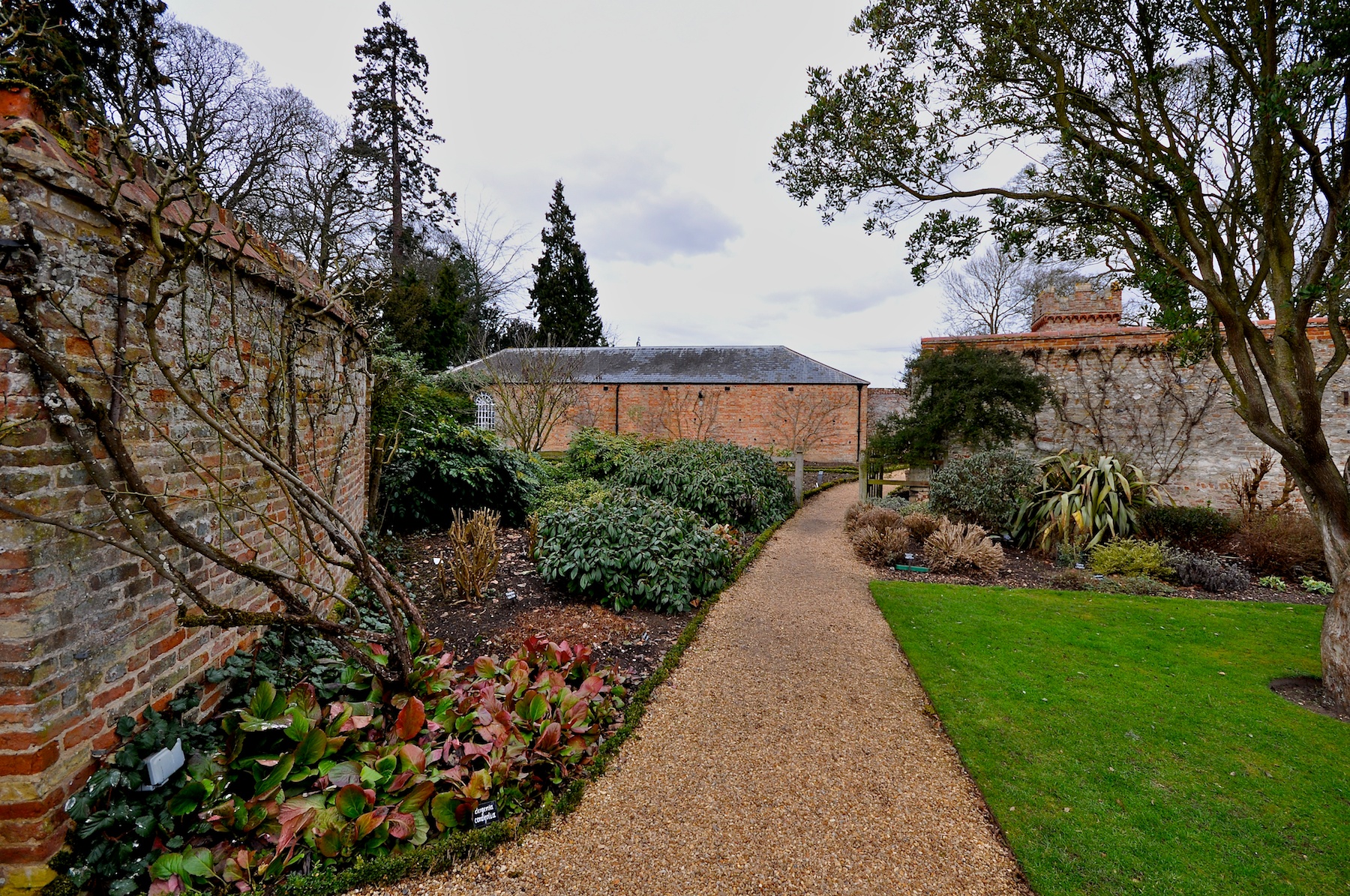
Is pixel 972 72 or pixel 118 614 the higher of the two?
pixel 972 72

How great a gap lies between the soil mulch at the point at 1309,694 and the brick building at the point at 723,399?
1460 centimetres

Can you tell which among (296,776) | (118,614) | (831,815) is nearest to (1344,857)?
(831,815)

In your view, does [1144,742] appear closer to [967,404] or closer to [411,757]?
[411,757]

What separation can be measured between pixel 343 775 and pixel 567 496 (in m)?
5.03

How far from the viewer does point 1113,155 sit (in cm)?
401

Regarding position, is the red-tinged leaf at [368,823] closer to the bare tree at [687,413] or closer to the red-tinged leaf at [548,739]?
the red-tinged leaf at [548,739]

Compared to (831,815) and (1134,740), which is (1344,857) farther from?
A: (831,815)

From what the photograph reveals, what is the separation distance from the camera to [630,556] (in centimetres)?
→ 537

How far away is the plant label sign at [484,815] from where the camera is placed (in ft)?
7.97

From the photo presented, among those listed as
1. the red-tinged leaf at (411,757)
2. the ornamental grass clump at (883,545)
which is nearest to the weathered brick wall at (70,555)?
the red-tinged leaf at (411,757)

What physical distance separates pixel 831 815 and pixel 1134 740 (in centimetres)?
220

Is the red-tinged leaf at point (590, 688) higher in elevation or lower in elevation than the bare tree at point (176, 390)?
lower

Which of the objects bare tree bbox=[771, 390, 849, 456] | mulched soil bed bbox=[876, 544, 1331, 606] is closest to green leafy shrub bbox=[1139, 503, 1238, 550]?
mulched soil bed bbox=[876, 544, 1331, 606]

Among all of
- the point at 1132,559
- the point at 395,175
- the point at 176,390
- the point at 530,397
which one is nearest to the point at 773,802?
the point at 176,390
